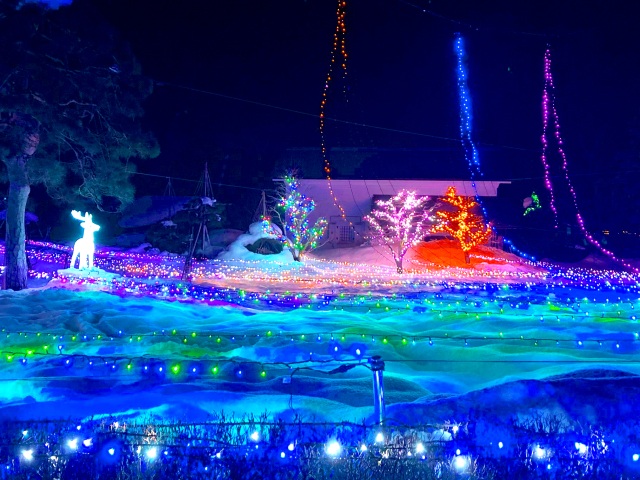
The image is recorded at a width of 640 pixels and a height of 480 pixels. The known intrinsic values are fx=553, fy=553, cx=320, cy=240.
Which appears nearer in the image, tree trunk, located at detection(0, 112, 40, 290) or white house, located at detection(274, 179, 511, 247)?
tree trunk, located at detection(0, 112, 40, 290)

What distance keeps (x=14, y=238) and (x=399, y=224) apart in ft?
41.2

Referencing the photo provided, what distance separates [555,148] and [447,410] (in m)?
23.7

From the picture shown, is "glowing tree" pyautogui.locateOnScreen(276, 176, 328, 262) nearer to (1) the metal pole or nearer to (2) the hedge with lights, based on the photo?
(1) the metal pole

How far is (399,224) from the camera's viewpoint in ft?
65.8

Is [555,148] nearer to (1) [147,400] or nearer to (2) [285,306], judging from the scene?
(2) [285,306]

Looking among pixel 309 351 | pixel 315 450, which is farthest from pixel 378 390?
pixel 309 351

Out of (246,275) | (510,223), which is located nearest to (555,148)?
(510,223)

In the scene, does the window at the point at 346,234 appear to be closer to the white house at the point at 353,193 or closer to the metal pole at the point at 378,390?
the white house at the point at 353,193

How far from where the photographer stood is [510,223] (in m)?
24.6

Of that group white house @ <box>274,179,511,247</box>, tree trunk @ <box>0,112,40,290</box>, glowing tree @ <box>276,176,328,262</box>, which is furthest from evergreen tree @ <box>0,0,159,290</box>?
white house @ <box>274,179,511,247</box>

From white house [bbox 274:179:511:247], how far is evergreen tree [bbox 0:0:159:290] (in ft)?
40.2

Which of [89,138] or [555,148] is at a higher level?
[555,148]

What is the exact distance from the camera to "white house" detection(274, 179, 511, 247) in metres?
24.3

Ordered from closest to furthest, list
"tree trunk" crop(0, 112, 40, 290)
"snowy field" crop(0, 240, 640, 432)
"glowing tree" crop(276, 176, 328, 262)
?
1. "snowy field" crop(0, 240, 640, 432)
2. "tree trunk" crop(0, 112, 40, 290)
3. "glowing tree" crop(276, 176, 328, 262)
